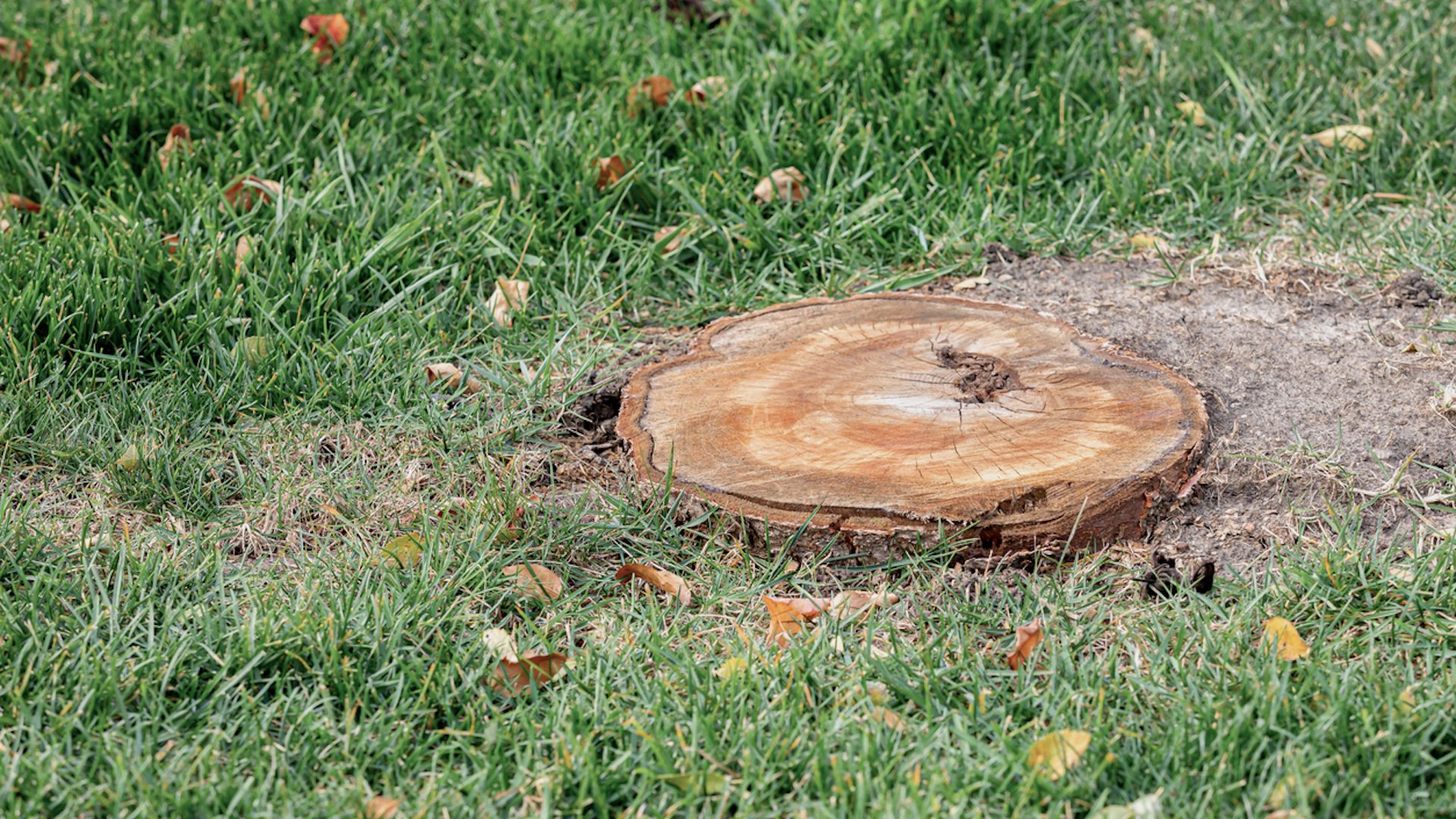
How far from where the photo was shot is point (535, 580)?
7.42 ft

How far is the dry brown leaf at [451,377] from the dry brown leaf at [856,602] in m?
1.06

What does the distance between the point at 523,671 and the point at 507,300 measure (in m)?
1.31

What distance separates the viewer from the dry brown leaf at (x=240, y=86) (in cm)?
369

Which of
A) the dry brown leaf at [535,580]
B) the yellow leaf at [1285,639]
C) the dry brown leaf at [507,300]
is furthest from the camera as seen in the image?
the dry brown leaf at [507,300]

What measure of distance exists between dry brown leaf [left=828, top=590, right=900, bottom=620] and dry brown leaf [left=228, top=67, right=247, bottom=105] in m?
2.46

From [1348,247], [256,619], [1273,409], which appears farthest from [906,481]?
[1348,247]

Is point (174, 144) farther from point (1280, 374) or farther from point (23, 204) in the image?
point (1280, 374)

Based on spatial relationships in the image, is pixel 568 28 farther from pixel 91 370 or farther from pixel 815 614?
pixel 815 614

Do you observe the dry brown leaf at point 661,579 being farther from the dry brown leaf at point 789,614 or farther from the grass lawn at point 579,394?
the dry brown leaf at point 789,614

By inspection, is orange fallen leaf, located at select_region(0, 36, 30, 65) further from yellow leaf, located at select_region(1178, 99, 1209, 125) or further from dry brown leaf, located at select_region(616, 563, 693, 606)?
yellow leaf, located at select_region(1178, 99, 1209, 125)

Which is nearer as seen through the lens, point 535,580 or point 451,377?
point 535,580

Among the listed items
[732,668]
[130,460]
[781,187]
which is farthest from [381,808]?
[781,187]

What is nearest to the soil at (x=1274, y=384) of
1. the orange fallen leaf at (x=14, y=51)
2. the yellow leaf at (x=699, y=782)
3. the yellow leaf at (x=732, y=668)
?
the yellow leaf at (x=732, y=668)

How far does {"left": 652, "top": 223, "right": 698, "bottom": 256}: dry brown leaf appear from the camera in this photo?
11.0 ft
